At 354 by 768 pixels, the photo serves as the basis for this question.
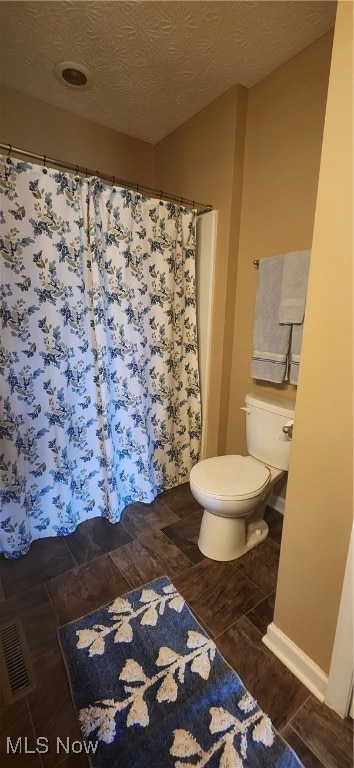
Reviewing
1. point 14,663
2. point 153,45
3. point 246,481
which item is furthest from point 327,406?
point 153,45

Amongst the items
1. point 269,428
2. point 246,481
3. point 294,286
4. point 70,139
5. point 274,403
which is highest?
point 70,139

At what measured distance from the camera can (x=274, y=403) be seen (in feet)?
5.19

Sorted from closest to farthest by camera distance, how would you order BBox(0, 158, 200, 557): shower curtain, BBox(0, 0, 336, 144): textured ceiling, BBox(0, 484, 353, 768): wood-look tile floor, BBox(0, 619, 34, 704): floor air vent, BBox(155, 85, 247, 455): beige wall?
BBox(0, 484, 353, 768): wood-look tile floor < BBox(0, 619, 34, 704): floor air vent < BBox(0, 0, 336, 144): textured ceiling < BBox(0, 158, 200, 557): shower curtain < BBox(155, 85, 247, 455): beige wall

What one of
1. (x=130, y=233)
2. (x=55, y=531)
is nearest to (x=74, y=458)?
(x=55, y=531)

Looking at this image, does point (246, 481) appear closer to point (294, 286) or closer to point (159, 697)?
point (159, 697)

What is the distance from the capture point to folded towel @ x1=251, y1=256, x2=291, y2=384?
1586 mm

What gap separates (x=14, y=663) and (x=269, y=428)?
1.37 meters

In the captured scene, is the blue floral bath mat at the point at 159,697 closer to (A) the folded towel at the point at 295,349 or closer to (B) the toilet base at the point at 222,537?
(B) the toilet base at the point at 222,537

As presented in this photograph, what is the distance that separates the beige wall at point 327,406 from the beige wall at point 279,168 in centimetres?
76

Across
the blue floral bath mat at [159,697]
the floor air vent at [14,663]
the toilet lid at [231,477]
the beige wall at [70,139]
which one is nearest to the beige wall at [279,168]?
the toilet lid at [231,477]

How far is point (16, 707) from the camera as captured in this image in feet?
3.19

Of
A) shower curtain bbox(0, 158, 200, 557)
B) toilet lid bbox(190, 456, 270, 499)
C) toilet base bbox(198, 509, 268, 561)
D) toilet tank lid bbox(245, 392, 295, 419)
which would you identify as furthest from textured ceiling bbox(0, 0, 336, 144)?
toilet base bbox(198, 509, 268, 561)

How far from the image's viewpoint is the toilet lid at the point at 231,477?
1388 mm

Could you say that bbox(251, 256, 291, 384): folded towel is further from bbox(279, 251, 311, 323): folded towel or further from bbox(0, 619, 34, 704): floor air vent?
bbox(0, 619, 34, 704): floor air vent
